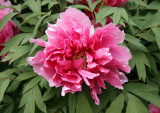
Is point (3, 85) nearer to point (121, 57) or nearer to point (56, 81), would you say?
point (56, 81)

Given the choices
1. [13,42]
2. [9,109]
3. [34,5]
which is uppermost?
[34,5]

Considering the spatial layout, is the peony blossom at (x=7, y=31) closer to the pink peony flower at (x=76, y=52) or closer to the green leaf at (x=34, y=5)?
the green leaf at (x=34, y=5)

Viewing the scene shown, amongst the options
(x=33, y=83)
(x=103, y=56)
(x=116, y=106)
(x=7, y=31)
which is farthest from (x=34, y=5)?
(x=116, y=106)

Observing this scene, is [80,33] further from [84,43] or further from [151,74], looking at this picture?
[151,74]

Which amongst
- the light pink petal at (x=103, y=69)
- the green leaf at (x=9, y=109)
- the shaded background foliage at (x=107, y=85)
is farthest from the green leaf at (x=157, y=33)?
the green leaf at (x=9, y=109)

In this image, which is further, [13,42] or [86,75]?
[13,42]
